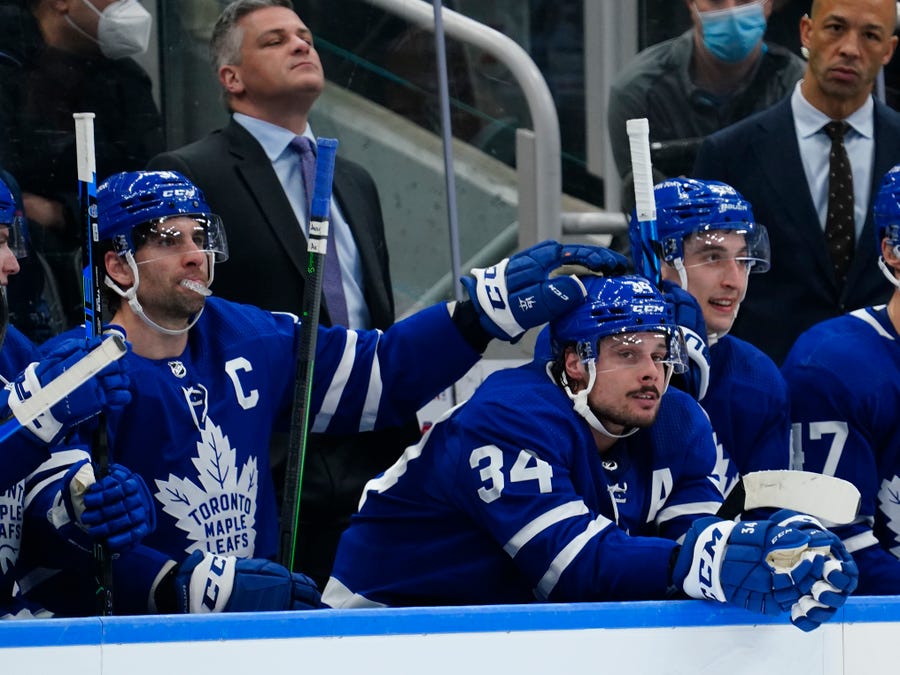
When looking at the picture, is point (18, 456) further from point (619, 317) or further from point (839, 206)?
point (839, 206)

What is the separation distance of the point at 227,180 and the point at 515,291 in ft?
2.59

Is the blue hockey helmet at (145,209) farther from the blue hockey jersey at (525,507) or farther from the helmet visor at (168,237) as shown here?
the blue hockey jersey at (525,507)

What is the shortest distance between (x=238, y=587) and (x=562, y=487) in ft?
1.69

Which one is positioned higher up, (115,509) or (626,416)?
(626,416)

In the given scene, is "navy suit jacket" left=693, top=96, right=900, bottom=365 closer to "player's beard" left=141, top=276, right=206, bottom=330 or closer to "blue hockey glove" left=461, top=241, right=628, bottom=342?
"blue hockey glove" left=461, top=241, right=628, bottom=342

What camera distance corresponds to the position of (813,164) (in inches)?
152

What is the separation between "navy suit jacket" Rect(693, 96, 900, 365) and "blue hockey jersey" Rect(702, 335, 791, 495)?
0.60m

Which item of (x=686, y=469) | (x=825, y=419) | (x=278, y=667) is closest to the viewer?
(x=278, y=667)

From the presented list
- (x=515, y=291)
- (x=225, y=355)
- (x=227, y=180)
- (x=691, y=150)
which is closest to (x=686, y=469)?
(x=515, y=291)

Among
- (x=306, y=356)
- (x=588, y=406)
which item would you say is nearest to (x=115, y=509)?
(x=306, y=356)

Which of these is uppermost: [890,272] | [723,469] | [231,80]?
[231,80]

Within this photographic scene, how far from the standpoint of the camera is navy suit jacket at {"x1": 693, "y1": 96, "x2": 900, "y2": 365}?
3.77m

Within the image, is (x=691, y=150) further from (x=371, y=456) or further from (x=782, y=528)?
(x=782, y=528)

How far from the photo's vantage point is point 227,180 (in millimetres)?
3471
